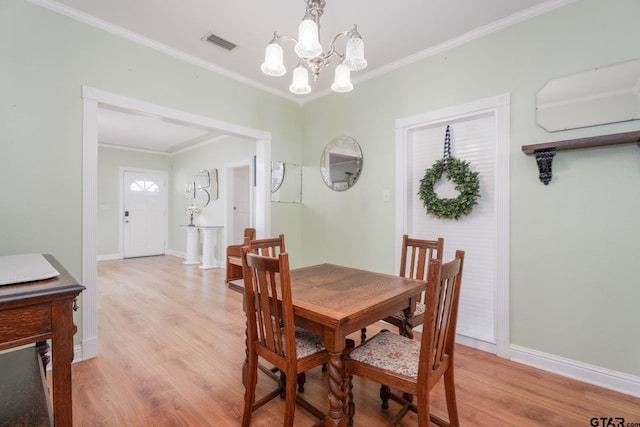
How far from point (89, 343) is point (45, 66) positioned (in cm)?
213

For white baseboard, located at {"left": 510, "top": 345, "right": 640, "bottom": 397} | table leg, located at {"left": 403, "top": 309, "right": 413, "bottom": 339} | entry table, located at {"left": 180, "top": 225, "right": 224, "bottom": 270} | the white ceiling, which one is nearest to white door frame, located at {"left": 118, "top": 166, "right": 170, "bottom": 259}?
entry table, located at {"left": 180, "top": 225, "right": 224, "bottom": 270}

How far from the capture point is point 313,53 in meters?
1.49

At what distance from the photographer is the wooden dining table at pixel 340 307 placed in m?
1.30

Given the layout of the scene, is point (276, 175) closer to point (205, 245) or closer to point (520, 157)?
point (520, 157)

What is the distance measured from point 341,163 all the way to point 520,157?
182cm

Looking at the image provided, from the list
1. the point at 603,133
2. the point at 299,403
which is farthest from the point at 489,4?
the point at 299,403

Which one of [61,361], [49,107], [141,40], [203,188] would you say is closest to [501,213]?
[61,361]

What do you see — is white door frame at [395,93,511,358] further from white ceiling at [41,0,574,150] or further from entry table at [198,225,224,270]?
entry table at [198,225,224,270]

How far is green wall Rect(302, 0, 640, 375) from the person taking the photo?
191 cm

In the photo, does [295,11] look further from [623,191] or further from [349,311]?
[623,191]

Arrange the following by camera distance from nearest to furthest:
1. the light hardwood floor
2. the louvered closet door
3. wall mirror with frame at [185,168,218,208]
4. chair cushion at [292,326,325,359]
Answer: chair cushion at [292,326,325,359]
the light hardwood floor
the louvered closet door
wall mirror with frame at [185,168,218,208]

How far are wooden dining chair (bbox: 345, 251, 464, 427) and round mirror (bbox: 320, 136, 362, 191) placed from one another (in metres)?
2.12

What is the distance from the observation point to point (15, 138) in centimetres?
207

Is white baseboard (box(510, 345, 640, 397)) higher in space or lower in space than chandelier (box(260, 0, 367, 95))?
lower
